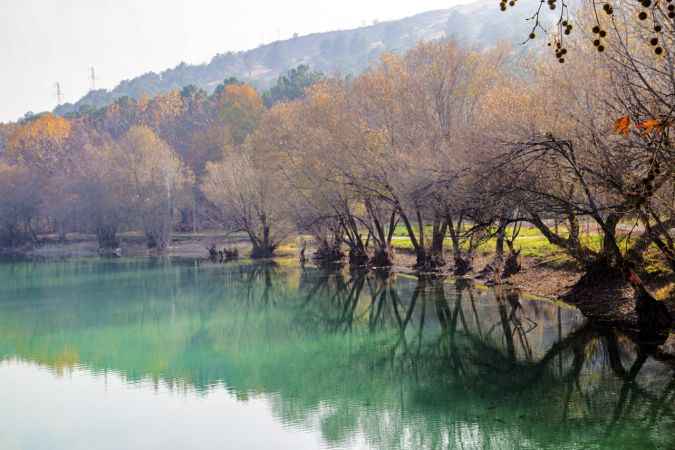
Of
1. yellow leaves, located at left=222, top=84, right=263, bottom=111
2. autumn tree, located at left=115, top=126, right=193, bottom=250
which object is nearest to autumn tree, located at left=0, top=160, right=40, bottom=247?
autumn tree, located at left=115, top=126, right=193, bottom=250

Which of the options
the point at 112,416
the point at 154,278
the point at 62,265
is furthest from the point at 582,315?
the point at 62,265

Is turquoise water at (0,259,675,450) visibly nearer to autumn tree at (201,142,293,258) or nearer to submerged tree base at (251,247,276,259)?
autumn tree at (201,142,293,258)

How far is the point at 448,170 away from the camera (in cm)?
3025

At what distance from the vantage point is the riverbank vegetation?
19.9 meters

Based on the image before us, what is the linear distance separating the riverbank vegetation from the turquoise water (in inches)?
127

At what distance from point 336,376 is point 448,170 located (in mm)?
12125

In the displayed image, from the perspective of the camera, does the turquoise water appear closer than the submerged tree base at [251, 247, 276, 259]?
Yes

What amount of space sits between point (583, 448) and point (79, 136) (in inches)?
4323

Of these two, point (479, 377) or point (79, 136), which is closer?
point (479, 377)

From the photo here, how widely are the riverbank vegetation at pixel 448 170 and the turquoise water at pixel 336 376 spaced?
322 cm

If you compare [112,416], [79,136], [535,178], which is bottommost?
[112,416]

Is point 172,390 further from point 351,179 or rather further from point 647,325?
point 351,179

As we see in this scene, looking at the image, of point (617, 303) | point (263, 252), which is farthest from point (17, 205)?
point (617, 303)

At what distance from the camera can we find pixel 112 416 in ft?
60.8
